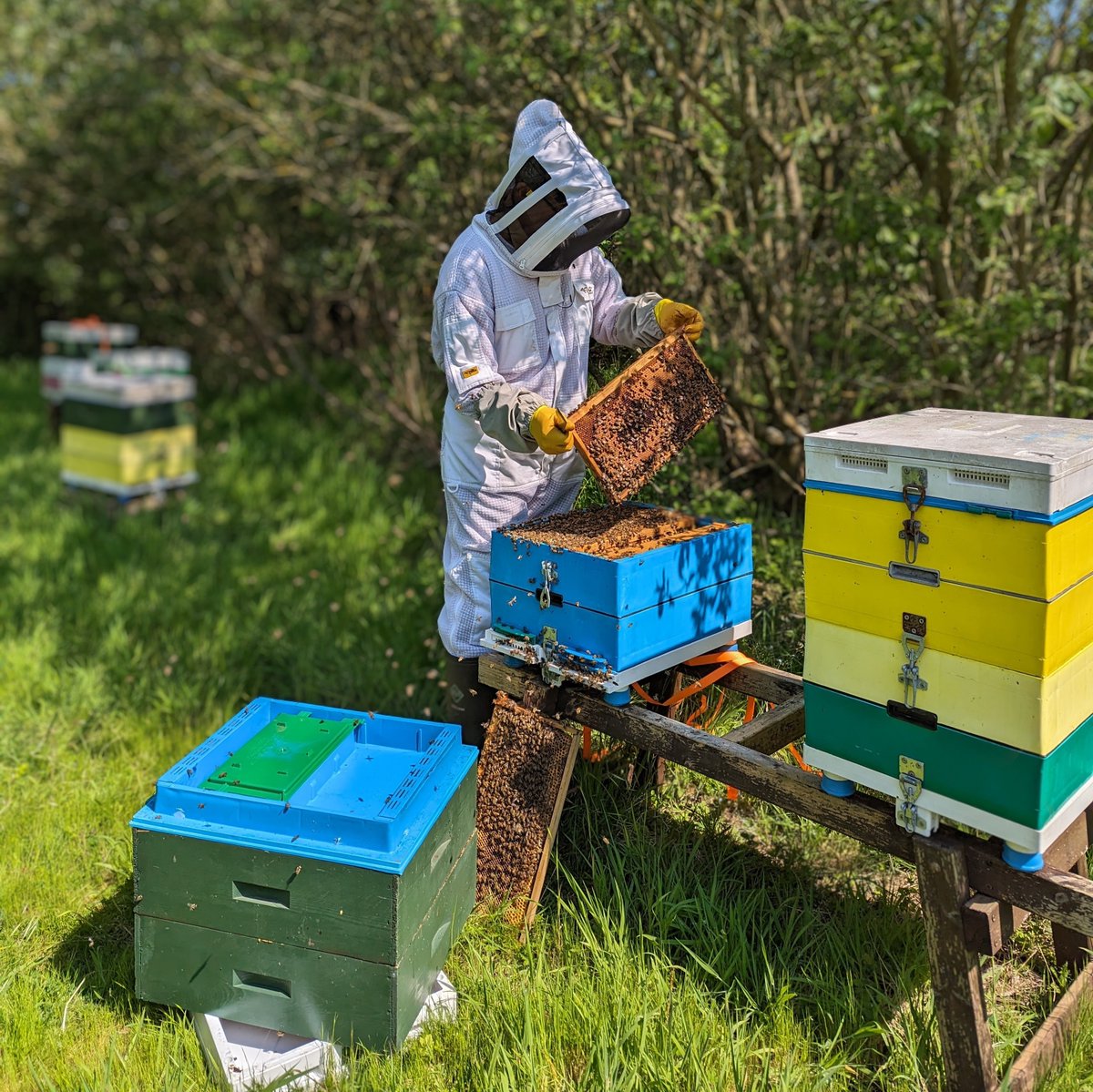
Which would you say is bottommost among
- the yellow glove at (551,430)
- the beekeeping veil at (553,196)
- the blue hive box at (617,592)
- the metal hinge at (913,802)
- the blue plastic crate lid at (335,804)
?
the blue plastic crate lid at (335,804)

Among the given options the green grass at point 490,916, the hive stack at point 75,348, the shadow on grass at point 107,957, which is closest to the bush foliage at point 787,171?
the green grass at point 490,916

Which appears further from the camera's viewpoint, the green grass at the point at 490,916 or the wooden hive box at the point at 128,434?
the wooden hive box at the point at 128,434

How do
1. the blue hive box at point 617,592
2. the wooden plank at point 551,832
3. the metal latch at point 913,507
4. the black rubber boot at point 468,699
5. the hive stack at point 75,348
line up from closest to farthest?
the metal latch at point 913,507 < the blue hive box at point 617,592 < the wooden plank at point 551,832 < the black rubber boot at point 468,699 < the hive stack at point 75,348

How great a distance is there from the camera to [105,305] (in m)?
12.7

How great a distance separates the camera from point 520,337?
3.08 m

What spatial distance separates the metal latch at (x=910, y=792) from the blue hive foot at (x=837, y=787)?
0.19 m

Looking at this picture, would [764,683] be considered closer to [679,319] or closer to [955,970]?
[955,970]

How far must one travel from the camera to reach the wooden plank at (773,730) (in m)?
2.77

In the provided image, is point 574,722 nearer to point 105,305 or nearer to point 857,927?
point 857,927

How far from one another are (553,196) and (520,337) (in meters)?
0.44

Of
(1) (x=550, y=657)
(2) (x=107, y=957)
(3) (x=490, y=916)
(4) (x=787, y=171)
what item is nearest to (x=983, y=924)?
(1) (x=550, y=657)

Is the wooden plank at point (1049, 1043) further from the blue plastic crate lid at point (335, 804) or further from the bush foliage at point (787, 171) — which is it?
the bush foliage at point (787, 171)

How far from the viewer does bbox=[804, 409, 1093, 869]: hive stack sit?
199cm

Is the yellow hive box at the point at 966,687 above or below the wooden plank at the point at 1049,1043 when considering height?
above
